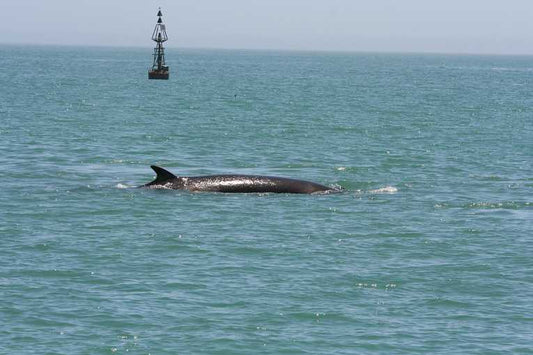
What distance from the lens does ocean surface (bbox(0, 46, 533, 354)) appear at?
2088cm

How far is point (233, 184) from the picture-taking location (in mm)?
35938

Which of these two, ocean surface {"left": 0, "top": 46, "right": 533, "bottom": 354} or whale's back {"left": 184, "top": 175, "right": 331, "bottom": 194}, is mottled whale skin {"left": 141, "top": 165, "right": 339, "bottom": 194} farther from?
ocean surface {"left": 0, "top": 46, "right": 533, "bottom": 354}

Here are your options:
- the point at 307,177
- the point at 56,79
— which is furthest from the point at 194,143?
the point at 56,79

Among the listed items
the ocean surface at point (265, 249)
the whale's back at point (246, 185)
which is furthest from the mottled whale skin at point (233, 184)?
the ocean surface at point (265, 249)

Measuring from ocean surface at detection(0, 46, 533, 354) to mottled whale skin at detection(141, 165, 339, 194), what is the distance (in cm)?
65

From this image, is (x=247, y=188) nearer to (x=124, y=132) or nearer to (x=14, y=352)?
(x=14, y=352)

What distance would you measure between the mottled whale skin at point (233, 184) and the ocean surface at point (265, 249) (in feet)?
2.12

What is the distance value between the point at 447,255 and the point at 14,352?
1256cm

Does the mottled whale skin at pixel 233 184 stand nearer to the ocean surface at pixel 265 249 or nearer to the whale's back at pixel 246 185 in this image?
the whale's back at pixel 246 185

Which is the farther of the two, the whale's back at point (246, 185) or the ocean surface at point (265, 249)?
the whale's back at point (246, 185)

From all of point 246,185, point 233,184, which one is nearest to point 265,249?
point 246,185

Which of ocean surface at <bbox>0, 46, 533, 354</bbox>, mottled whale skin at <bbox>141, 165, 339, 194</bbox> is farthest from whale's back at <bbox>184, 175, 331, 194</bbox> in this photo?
ocean surface at <bbox>0, 46, 533, 354</bbox>

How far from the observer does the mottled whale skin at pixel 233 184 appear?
35.9 m

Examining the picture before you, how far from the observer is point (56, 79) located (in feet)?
471
